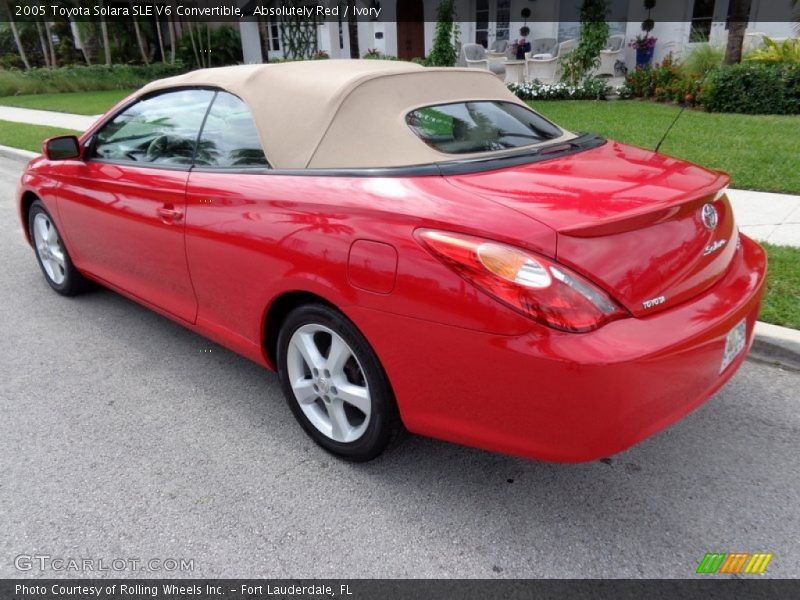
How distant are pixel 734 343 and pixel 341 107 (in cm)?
184

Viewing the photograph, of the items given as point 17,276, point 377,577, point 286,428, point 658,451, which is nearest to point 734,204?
point 658,451

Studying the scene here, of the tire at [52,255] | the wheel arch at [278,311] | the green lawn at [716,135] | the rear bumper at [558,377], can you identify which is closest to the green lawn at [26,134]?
the tire at [52,255]

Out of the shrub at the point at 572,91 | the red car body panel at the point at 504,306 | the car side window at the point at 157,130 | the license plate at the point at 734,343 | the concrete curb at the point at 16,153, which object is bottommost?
the concrete curb at the point at 16,153

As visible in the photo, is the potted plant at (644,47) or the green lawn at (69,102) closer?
the green lawn at (69,102)

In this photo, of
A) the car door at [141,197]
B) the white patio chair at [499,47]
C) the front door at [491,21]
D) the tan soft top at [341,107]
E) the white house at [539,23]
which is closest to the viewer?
the tan soft top at [341,107]

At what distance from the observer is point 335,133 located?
2703mm

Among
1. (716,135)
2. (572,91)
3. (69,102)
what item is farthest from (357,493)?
(69,102)

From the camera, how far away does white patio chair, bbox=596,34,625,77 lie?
16.4 metres

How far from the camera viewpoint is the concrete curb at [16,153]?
10445 mm

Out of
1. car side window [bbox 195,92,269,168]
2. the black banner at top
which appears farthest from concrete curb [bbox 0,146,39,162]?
car side window [bbox 195,92,269,168]

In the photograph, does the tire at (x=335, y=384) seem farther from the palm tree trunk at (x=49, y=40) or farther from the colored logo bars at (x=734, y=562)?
the palm tree trunk at (x=49, y=40)

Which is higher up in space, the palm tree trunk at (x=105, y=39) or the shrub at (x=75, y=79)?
the palm tree trunk at (x=105, y=39)

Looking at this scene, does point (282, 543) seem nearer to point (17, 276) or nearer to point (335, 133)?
point (335, 133)

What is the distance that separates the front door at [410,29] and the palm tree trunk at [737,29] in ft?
41.2
